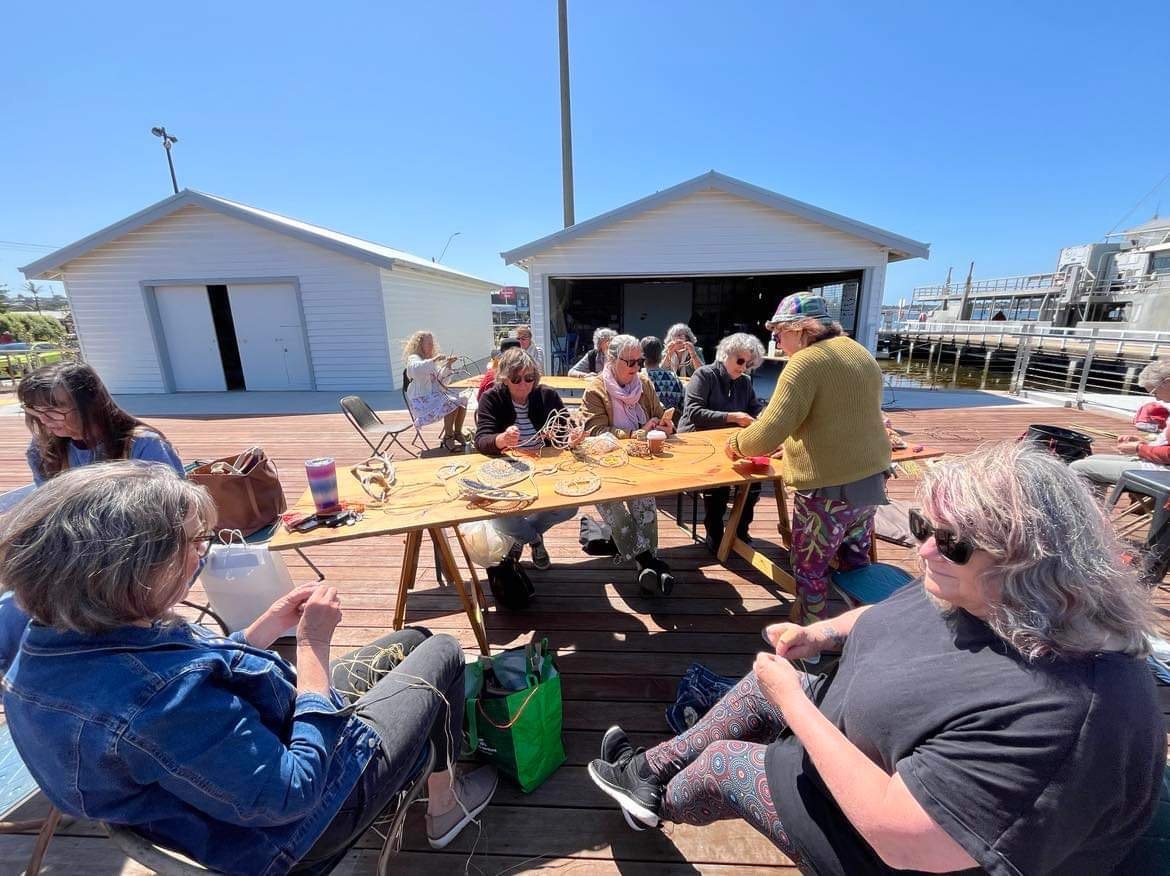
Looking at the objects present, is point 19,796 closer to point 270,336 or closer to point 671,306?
point 270,336

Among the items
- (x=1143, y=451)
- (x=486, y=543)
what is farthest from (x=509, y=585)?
(x=1143, y=451)

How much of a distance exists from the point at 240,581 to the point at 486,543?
1070 millimetres

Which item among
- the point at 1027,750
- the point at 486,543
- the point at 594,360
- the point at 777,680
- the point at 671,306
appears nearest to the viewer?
the point at 1027,750

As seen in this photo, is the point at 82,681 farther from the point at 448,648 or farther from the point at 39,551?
the point at 448,648

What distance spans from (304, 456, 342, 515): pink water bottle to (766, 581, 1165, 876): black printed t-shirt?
180cm

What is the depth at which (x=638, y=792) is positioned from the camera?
1407 mm

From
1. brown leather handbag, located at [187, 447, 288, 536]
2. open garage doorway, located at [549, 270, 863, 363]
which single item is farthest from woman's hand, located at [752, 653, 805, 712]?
open garage doorway, located at [549, 270, 863, 363]

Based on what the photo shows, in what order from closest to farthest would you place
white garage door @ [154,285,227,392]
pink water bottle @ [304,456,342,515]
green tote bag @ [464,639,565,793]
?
green tote bag @ [464,639,565,793]
pink water bottle @ [304,456,342,515]
white garage door @ [154,285,227,392]

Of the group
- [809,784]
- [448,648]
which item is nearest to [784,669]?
[809,784]

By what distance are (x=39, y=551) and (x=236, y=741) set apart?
0.42 metres

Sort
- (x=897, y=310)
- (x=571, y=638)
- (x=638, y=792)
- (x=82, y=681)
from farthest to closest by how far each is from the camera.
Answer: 1. (x=897, y=310)
2. (x=571, y=638)
3. (x=638, y=792)
4. (x=82, y=681)

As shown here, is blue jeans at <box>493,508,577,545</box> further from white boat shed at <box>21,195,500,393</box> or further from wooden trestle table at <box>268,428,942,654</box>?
white boat shed at <box>21,195,500,393</box>

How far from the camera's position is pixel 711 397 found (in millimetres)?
3168

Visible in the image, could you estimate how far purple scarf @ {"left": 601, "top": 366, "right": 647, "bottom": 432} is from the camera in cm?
299
